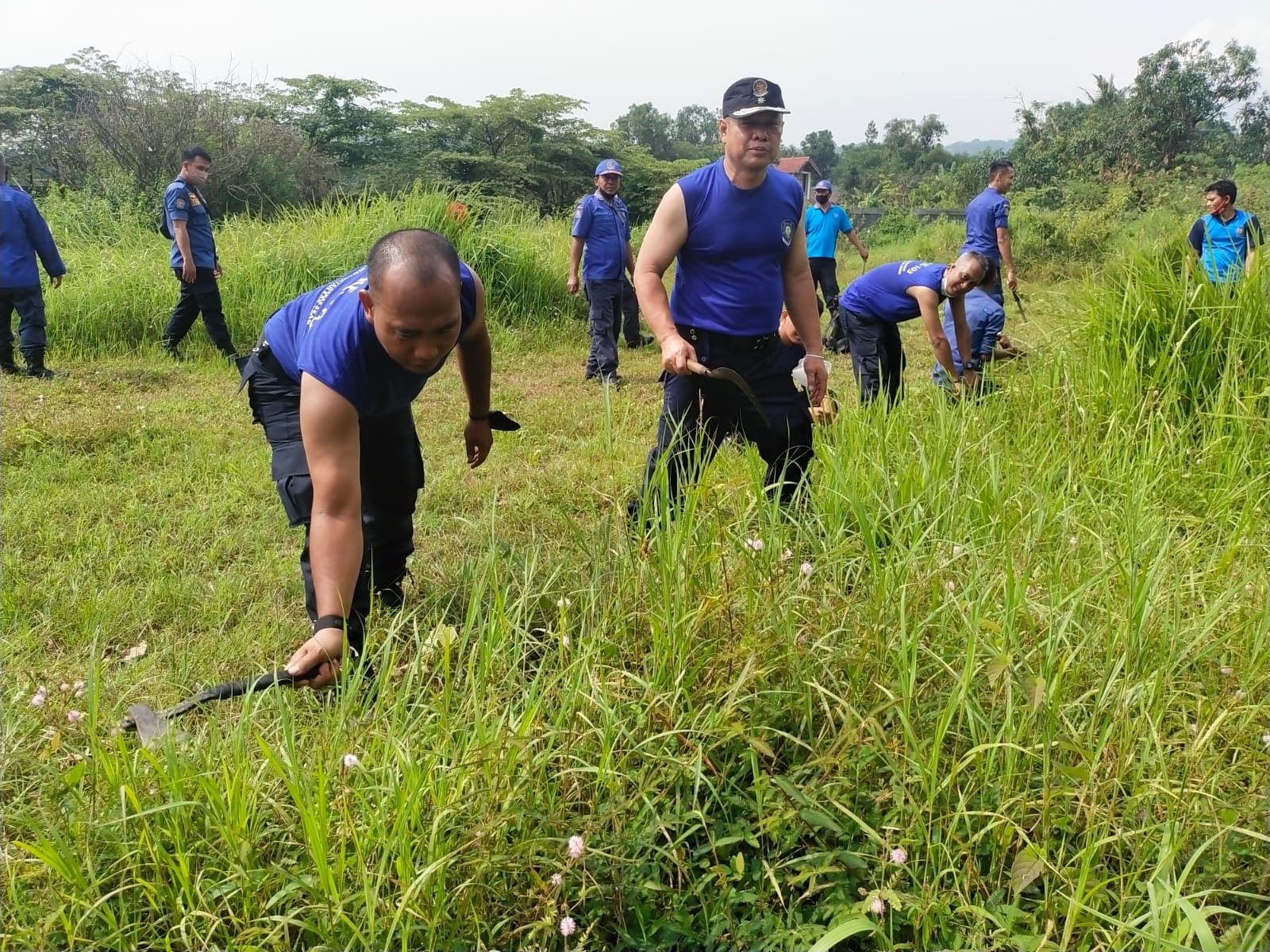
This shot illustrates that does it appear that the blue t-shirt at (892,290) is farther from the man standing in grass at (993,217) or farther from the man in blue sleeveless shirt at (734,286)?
the man standing in grass at (993,217)

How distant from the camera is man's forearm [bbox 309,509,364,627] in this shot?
207 centimetres

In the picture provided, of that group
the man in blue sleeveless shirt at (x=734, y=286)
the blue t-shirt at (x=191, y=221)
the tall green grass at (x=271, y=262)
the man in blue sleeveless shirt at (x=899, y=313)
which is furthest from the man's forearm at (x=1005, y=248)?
the blue t-shirt at (x=191, y=221)

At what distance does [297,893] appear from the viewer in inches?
65.6

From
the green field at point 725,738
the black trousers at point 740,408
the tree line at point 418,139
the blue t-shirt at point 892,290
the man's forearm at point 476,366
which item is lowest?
the green field at point 725,738

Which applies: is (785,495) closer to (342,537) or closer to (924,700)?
(924,700)

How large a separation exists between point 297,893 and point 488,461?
11.3 feet

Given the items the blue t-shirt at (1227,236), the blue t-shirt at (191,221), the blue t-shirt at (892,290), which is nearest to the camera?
the blue t-shirt at (892,290)

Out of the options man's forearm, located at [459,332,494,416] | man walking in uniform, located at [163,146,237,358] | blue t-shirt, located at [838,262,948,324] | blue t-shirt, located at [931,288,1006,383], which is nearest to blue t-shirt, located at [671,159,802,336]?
man's forearm, located at [459,332,494,416]

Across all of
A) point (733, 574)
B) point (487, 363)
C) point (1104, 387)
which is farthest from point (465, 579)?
point (1104, 387)

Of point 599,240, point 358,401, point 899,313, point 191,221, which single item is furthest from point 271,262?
point 358,401

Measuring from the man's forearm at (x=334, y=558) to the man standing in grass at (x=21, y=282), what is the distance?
6.31m

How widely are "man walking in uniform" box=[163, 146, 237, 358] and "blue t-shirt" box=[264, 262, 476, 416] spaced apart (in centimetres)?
493

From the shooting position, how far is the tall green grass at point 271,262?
326 inches

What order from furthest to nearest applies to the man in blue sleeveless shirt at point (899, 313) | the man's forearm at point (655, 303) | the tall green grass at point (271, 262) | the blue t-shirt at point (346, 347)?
the tall green grass at point (271, 262)
the man in blue sleeveless shirt at point (899, 313)
the man's forearm at point (655, 303)
the blue t-shirt at point (346, 347)
